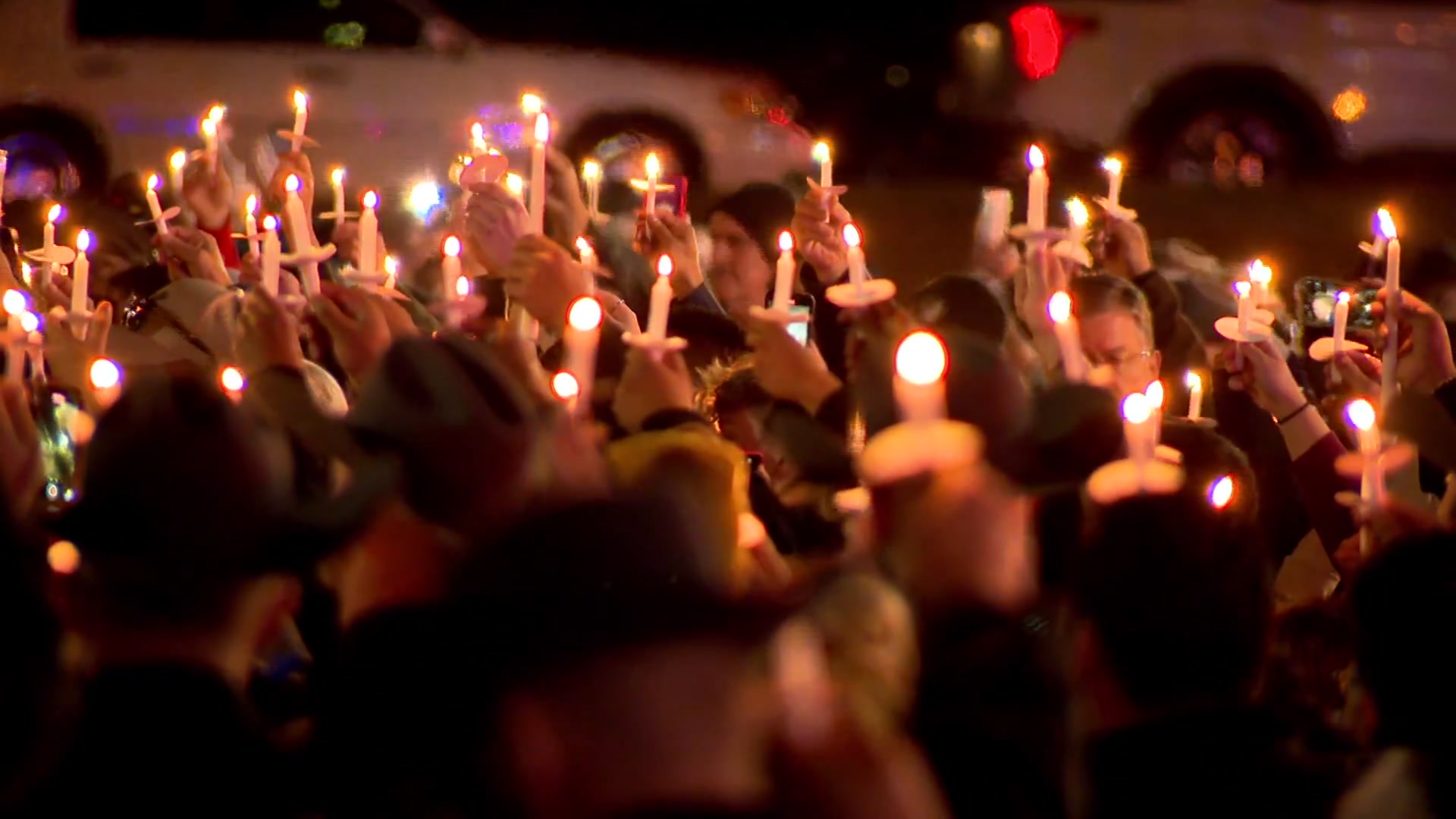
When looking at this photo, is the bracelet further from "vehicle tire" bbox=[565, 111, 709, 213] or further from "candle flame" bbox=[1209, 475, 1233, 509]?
"vehicle tire" bbox=[565, 111, 709, 213]

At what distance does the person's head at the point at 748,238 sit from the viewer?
18.0 ft

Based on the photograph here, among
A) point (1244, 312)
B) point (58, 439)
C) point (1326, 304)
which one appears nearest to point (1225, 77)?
point (1326, 304)

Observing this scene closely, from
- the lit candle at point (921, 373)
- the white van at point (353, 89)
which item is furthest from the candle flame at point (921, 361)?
the white van at point (353, 89)

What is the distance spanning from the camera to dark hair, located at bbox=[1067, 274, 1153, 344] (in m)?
4.45

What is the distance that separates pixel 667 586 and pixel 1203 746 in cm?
83

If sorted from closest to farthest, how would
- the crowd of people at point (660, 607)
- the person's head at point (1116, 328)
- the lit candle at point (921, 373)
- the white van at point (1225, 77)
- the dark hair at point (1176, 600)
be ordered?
the crowd of people at point (660, 607)
the lit candle at point (921, 373)
the dark hair at point (1176, 600)
the person's head at point (1116, 328)
the white van at point (1225, 77)

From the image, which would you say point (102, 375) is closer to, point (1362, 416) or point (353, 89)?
point (1362, 416)

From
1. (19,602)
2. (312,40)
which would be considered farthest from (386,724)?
(312,40)

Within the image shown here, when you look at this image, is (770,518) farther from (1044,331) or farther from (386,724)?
(386,724)

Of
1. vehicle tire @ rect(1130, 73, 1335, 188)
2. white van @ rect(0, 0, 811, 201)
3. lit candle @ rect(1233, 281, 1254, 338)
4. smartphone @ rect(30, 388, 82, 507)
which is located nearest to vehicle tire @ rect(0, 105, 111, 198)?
white van @ rect(0, 0, 811, 201)

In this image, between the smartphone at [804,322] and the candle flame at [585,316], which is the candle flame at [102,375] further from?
the smartphone at [804,322]

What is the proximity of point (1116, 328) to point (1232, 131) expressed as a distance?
6768 millimetres

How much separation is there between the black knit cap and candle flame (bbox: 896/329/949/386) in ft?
10.7

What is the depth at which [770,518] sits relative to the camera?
356 centimetres
